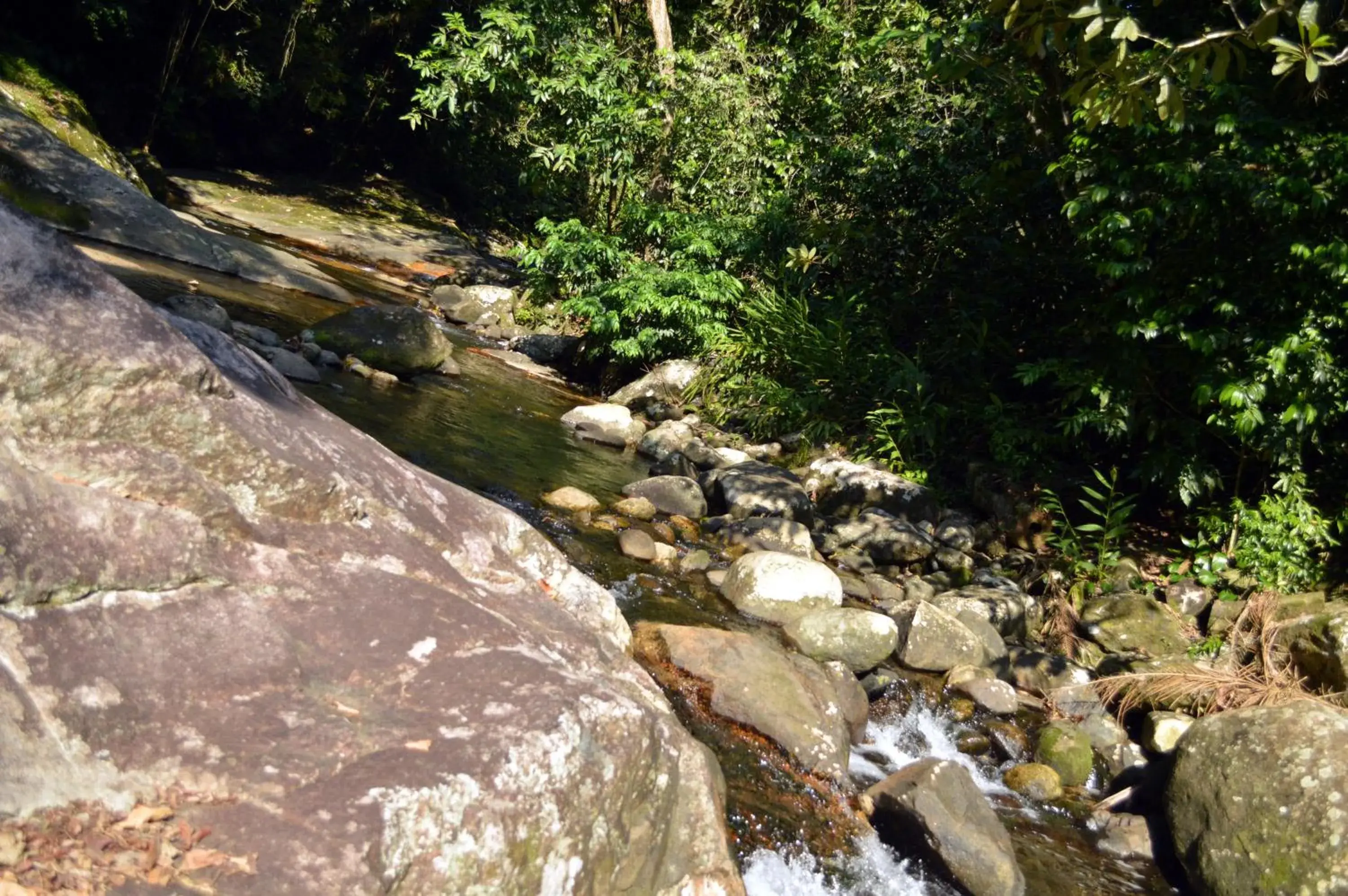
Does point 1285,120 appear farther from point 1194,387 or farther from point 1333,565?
point 1333,565

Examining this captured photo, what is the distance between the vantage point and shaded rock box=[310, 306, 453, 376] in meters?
9.83

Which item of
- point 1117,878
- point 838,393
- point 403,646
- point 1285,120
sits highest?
point 1285,120

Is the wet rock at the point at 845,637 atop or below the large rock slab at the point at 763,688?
below

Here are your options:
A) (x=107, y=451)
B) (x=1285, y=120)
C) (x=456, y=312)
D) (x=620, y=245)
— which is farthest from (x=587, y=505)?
(x=456, y=312)

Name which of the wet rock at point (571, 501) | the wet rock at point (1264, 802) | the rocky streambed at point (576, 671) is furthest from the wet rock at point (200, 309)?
the wet rock at point (1264, 802)

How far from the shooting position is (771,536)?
7.82m

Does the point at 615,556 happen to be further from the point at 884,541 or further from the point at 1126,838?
the point at 1126,838

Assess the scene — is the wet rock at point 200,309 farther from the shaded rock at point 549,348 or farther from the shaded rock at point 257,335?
the shaded rock at point 549,348

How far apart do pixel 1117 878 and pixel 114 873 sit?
4437 mm

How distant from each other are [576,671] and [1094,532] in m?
6.36

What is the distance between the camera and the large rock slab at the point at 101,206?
10320 mm

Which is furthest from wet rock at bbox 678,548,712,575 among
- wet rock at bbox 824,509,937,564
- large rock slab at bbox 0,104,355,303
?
large rock slab at bbox 0,104,355,303

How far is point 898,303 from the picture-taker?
11.5 meters

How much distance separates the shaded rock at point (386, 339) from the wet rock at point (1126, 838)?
24.4ft
